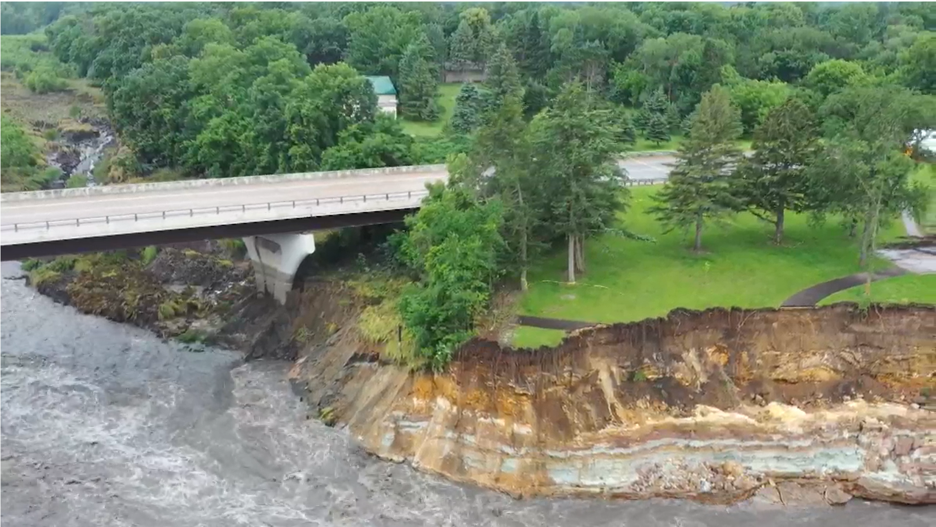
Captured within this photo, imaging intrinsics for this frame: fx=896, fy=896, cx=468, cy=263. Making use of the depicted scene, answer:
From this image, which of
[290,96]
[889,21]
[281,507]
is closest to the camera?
[281,507]

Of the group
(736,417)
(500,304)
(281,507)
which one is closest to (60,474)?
(281,507)

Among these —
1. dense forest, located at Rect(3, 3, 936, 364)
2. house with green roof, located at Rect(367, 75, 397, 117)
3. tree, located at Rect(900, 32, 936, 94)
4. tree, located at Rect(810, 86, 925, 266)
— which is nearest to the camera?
tree, located at Rect(810, 86, 925, 266)

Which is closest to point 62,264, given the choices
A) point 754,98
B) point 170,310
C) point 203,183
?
point 170,310

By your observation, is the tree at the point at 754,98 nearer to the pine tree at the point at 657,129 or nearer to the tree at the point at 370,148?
the pine tree at the point at 657,129

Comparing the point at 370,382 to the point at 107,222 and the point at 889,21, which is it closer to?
the point at 107,222

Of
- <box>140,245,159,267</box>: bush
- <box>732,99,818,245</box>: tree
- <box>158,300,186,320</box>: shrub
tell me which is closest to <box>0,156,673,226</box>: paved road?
<box>158,300,186,320</box>: shrub

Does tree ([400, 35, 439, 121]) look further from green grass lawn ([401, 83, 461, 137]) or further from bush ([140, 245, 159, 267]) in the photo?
bush ([140, 245, 159, 267])

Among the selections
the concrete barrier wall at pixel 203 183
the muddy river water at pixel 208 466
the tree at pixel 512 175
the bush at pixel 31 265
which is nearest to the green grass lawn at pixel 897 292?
the muddy river water at pixel 208 466
